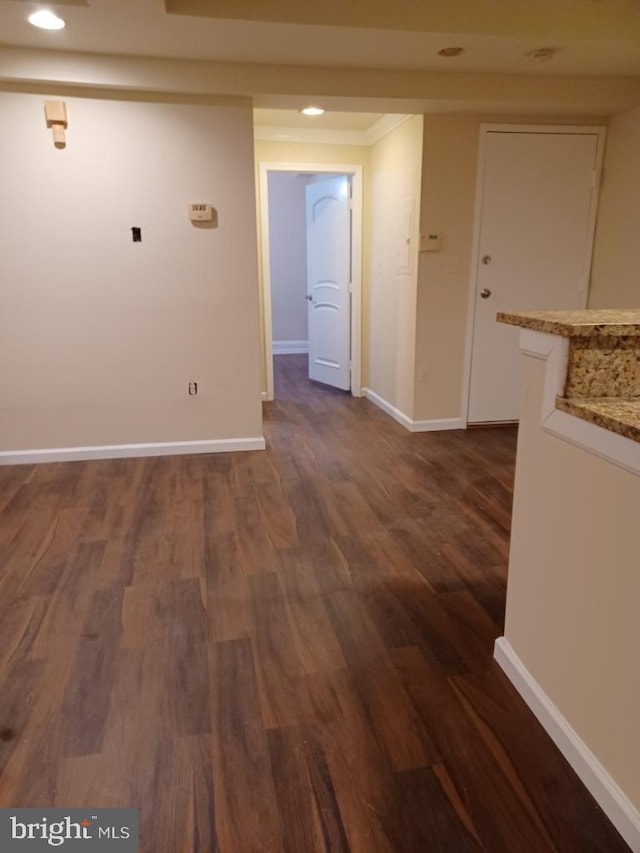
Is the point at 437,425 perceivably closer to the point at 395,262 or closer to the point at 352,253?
the point at 395,262

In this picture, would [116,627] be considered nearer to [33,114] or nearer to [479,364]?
[33,114]

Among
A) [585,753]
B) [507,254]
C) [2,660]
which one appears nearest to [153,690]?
[2,660]

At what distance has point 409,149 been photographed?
402 cm

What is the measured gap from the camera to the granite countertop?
1330 millimetres

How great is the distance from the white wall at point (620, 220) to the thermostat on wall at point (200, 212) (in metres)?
2.77

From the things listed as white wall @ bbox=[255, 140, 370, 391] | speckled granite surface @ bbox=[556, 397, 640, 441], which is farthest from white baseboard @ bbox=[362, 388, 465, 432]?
speckled granite surface @ bbox=[556, 397, 640, 441]

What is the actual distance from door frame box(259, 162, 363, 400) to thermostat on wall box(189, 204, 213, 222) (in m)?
1.47

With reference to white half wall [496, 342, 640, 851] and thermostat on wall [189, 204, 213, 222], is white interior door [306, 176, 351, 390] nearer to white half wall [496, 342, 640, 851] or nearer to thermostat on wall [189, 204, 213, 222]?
thermostat on wall [189, 204, 213, 222]

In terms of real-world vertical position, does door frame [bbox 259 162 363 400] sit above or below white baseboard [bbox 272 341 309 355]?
above

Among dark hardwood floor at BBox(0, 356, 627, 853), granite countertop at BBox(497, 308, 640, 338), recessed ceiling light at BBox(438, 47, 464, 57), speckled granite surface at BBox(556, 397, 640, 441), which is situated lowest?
dark hardwood floor at BBox(0, 356, 627, 853)

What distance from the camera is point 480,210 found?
396 cm

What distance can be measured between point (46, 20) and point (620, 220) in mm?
3586

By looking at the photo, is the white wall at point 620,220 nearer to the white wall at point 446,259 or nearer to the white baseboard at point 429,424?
the white wall at point 446,259

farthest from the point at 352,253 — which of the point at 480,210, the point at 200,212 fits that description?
the point at 200,212
